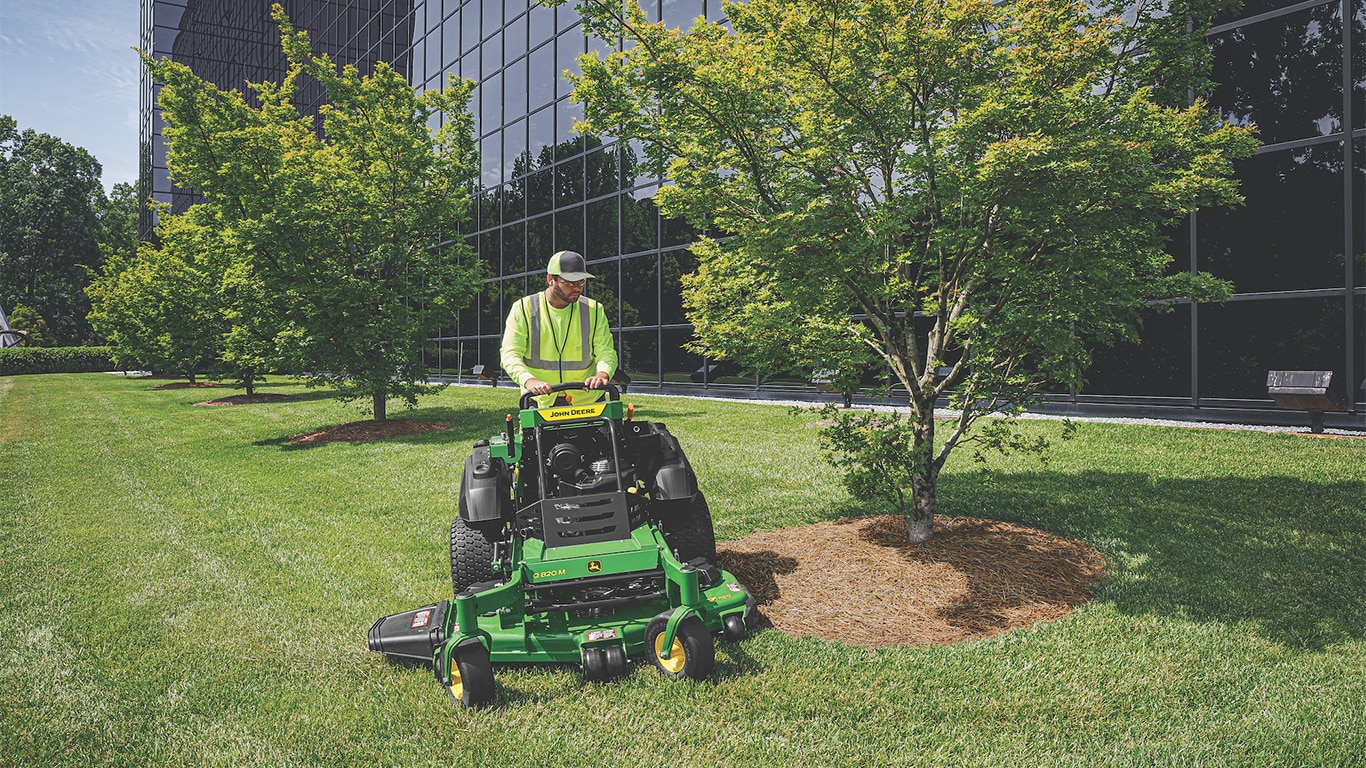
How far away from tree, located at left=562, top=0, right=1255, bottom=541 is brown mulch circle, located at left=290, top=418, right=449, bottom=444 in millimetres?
9543

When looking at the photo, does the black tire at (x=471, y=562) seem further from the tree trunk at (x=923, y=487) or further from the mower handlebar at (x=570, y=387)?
the tree trunk at (x=923, y=487)

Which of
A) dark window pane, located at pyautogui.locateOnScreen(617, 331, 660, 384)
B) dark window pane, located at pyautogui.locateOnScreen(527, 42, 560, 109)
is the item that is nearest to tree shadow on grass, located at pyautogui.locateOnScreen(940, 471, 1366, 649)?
dark window pane, located at pyautogui.locateOnScreen(617, 331, 660, 384)

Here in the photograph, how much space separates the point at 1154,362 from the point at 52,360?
58151 mm

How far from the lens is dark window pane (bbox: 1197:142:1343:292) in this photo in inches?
403

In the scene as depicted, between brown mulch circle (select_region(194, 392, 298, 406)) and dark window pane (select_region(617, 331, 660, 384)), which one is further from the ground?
dark window pane (select_region(617, 331, 660, 384))

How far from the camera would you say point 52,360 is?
1907 inches

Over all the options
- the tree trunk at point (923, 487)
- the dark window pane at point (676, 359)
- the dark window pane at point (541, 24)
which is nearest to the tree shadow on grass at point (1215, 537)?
the tree trunk at point (923, 487)

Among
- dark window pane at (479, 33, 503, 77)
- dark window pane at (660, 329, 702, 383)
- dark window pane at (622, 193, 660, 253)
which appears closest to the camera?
dark window pane at (660, 329, 702, 383)

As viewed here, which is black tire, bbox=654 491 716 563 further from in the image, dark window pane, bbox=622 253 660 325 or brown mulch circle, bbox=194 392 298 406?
brown mulch circle, bbox=194 392 298 406

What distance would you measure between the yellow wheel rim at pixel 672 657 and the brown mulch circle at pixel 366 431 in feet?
35.4

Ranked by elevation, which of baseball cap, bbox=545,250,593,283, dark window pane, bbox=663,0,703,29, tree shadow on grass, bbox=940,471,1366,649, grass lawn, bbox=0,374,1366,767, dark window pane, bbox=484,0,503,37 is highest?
dark window pane, bbox=484,0,503,37

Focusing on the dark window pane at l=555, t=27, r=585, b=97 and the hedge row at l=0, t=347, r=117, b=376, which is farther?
the hedge row at l=0, t=347, r=117, b=376

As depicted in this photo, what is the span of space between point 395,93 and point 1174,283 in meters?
13.4

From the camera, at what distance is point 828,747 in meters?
3.13
